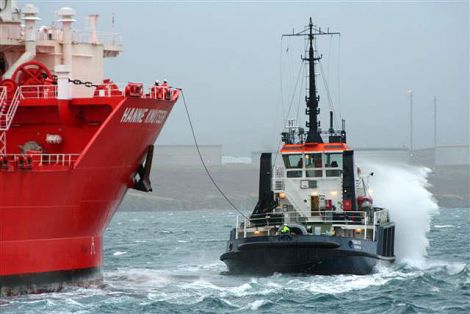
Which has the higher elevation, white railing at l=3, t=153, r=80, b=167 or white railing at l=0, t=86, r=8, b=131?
white railing at l=0, t=86, r=8, b=131

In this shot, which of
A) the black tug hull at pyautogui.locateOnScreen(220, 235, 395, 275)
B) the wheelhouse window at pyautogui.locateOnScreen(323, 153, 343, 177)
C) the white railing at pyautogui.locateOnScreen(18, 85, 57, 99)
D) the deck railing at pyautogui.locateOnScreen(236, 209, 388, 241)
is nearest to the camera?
the white railing at pyautogui.locateOnScreen(18, 85, 57, 99)

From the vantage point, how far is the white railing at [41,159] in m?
34.1

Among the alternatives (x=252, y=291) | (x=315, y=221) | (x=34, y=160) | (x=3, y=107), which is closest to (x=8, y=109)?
(x=3, y=107)

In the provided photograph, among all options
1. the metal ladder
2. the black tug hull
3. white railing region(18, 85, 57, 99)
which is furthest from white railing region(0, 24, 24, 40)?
the black tug hull

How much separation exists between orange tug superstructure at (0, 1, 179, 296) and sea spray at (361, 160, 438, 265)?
14.2 metres

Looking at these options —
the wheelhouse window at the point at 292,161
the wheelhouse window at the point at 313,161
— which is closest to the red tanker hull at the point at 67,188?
the wheelhouse window at the point at 292,161

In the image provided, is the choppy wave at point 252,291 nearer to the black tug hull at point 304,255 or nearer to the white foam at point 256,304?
the white foam at point 256,304

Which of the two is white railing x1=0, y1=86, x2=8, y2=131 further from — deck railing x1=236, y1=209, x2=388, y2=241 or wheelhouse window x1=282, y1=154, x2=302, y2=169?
wheelhouse window x1=282, y1=154, x2=302, y2=169

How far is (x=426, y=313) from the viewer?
32125 millimetres

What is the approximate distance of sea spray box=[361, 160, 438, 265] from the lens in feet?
168

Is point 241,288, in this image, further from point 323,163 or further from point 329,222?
point 323,163

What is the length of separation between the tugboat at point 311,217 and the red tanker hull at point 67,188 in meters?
5.12

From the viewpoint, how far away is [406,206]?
183 ft

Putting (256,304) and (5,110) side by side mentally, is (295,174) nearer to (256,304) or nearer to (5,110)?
(256,304)
